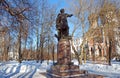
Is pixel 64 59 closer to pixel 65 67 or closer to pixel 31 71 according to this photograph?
pixel 65 67

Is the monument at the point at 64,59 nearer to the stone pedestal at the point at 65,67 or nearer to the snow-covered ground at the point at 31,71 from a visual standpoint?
the stone pedestal at the point at 65,67

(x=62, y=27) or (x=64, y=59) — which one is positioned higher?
(x=62, y=27)

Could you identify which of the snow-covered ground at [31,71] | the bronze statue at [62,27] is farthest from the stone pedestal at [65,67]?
the snow-covered ground at [31,71]

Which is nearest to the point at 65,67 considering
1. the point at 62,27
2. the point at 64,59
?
the point at 64,59

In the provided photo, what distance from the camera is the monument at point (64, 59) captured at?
14297 millimetres

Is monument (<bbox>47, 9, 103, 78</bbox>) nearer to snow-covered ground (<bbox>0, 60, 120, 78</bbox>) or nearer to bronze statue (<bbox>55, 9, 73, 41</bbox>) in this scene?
bronze statue (<bbox>55, 9, 73, 41</bbox>)

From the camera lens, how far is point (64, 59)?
15.1 meters

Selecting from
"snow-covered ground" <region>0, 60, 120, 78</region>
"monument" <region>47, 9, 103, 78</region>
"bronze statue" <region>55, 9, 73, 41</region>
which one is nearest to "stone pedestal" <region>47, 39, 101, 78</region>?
"monument" <region>47, 9, 103, 78</region>

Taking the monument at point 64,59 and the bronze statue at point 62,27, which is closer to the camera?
the monument at point 64,59

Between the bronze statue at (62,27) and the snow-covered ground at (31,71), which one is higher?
the bronze statue at (62,27)

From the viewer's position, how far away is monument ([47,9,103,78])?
14297 mm

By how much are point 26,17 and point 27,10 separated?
40 centimetres

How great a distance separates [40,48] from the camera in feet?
114

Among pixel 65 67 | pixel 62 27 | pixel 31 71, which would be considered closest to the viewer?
pixel 65 67
